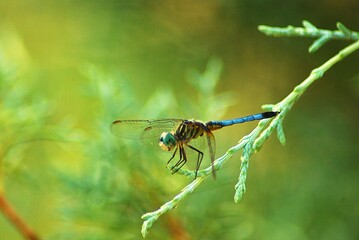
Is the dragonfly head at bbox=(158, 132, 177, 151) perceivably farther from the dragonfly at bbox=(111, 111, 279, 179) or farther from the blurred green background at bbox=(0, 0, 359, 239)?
the blurred green background at bbox=(0, 0, 359, 239)

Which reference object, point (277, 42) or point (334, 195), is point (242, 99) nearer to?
point (277, 42)

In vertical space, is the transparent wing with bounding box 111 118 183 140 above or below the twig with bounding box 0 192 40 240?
above

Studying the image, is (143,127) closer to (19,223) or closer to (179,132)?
(179,132)

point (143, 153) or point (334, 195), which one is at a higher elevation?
point (143, 153)

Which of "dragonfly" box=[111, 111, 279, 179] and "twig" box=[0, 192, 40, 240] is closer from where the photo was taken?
"dragonfly" box=[111, 111, 279, 179]

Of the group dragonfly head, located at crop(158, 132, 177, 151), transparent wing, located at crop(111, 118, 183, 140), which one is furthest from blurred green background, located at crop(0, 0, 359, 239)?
dragonfly head, located at crop(158, 132, 177, 151)

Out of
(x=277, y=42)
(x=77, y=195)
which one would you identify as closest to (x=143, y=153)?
(x=77, y=195)
